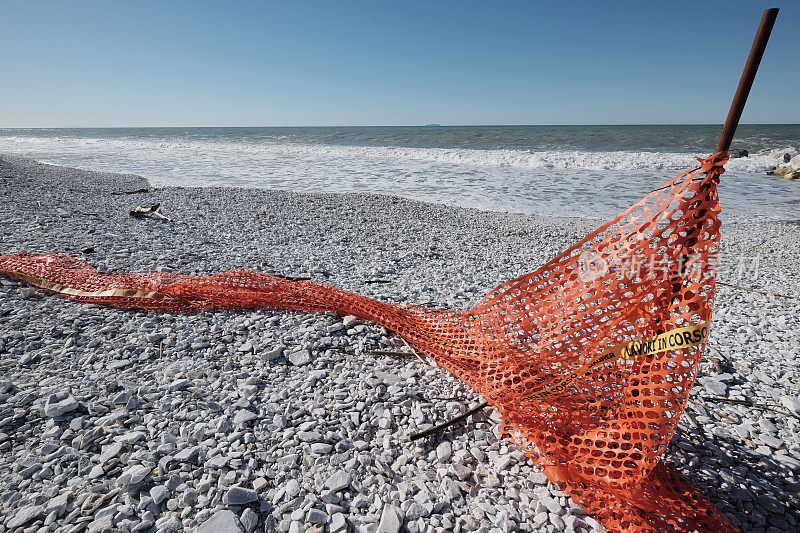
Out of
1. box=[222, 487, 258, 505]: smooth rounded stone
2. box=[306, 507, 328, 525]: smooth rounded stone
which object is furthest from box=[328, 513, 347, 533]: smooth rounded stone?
box=[222, 487, 258, 505]: smooth rounded stone

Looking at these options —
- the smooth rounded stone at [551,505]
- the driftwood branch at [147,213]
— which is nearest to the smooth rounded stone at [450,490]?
the smooth rounded stone at [551,505]

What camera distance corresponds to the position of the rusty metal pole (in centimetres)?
173

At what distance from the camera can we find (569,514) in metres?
2.06

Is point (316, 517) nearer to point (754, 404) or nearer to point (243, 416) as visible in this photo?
point (243, 416)

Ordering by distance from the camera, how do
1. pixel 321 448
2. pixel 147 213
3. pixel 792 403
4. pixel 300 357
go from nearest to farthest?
pixel 321 448 < pixel 792 403 < pixel 300 357 < pixel 147 213

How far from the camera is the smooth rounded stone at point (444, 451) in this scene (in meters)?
2.41

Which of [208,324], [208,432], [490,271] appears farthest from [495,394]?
[490,271]

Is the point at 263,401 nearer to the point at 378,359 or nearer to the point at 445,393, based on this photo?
the point at 378,359

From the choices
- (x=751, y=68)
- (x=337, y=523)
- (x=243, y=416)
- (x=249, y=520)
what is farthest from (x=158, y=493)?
(x=751, y=68)

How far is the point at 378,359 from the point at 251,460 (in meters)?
1.33

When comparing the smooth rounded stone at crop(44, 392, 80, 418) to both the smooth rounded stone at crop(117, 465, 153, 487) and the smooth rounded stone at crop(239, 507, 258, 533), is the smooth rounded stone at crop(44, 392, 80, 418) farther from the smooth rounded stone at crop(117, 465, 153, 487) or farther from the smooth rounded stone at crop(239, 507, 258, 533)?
the smooth rounded stone at crop(239, 507, 258, 533)

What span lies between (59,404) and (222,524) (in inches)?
62.5

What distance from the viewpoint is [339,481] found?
2191 mm

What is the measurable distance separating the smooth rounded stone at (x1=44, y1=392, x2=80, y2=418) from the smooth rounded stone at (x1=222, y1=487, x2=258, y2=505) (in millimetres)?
1400
